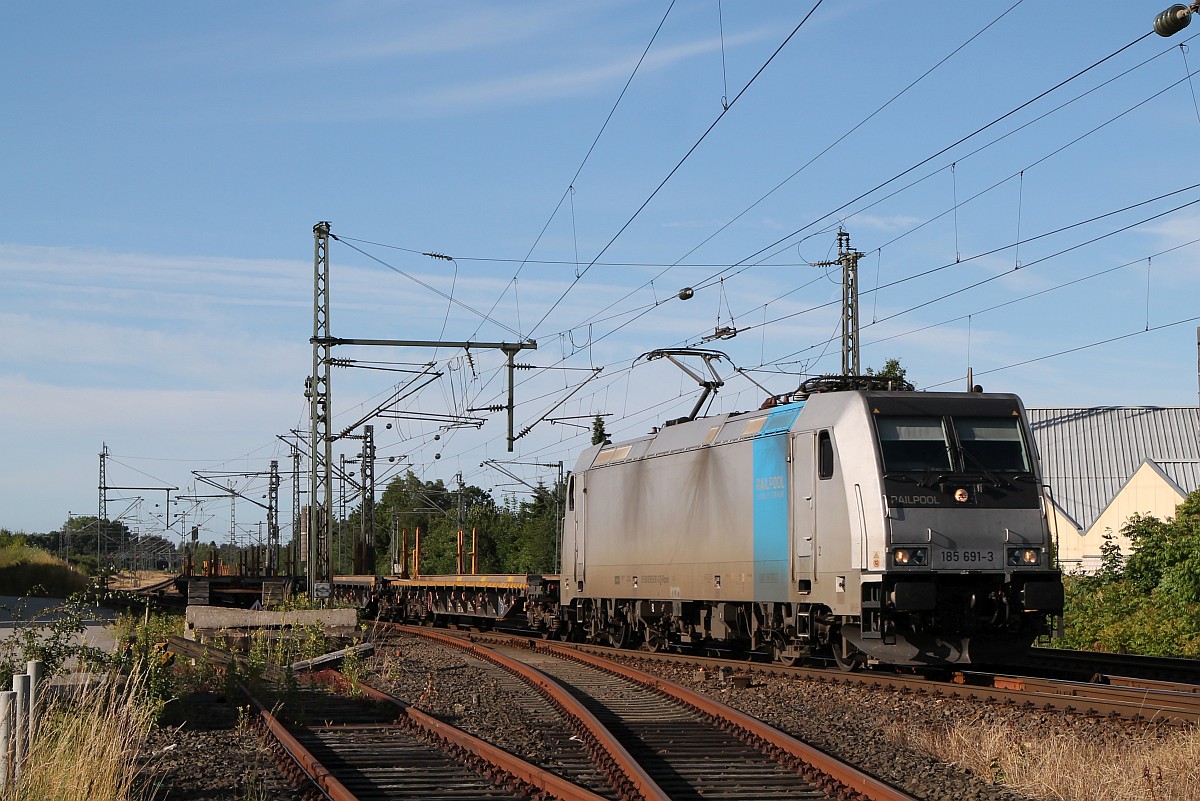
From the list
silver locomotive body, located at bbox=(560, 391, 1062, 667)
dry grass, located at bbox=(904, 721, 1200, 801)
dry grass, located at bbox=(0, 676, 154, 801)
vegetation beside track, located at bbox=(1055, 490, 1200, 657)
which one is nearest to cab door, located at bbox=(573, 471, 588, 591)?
silver locomotive body, located at bbox=(560, 391, 1062, 667)

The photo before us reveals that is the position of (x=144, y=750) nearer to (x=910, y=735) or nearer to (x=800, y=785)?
(x=800, y=785)

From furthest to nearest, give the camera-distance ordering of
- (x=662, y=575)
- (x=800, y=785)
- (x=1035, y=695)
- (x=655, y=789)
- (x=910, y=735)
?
1. (x=662, y=575)
2. (x=1035, y=695)
3. (x=910, y=735)
4. (x=800, y=785)
5. (x=655, y=789)

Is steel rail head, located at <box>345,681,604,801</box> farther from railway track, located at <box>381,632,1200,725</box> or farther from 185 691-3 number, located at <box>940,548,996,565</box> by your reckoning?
185 691-3 number, located at <box>940,548,996,565</box>

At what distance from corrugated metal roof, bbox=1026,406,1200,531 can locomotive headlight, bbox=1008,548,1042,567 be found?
44.0 metres

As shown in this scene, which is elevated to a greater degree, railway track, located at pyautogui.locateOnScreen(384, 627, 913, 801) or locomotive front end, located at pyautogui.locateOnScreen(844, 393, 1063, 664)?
locomotive front end, located at pyautogui.locateOnScreen(844, 393, 1063, 664)

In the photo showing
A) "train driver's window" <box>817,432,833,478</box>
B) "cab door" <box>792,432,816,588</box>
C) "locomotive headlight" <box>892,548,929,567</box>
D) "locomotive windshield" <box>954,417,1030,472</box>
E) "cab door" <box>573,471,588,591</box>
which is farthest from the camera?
"cab door" <box>573,471,588,591</box>

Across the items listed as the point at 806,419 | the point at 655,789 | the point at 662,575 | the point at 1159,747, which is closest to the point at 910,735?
the point at 1159,747

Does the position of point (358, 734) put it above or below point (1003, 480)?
below

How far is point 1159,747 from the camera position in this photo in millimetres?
9969

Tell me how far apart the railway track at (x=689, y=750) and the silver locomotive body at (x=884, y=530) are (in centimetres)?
246

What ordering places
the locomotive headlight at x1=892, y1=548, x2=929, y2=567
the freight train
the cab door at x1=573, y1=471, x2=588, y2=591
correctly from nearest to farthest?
the locomotive headlight at x1=892, y1=548, x2=929, y2=567 → the freight train → the cab door at x1=573, y1=471, x2=588, y2=591

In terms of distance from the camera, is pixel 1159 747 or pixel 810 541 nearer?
pixel 1159 747

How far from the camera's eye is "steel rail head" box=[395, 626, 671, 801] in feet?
28.4

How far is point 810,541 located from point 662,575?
5170 millimetres
